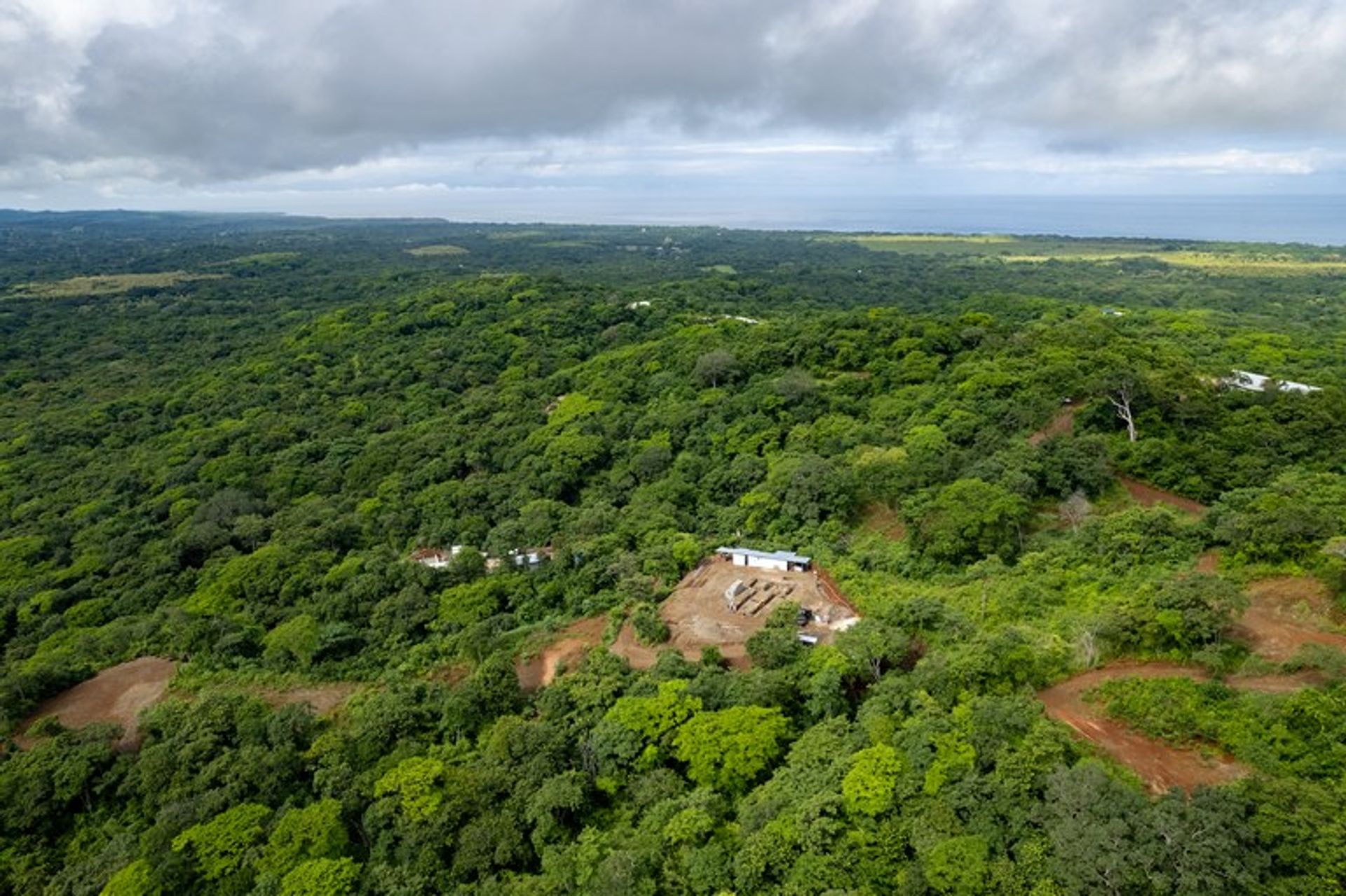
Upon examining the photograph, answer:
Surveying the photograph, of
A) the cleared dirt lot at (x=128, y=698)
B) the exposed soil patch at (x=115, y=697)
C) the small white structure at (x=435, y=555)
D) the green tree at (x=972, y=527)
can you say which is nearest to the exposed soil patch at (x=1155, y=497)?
the green tree at (x=972, y=527)

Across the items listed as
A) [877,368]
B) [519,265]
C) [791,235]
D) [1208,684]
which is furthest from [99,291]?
[791,235]

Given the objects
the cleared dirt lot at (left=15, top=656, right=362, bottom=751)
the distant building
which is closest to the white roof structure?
the distant building

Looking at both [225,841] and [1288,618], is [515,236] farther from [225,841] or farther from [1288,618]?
[1288,618]

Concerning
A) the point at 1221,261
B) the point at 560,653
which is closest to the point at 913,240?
the point at 1221,261

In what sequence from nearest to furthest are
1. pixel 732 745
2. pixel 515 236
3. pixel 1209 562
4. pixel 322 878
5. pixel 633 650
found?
A: 1. pixel 322 878
2. pixel 732 745
3. pixel 1209 562
4. pixel 633 650
5. pixel 515 236

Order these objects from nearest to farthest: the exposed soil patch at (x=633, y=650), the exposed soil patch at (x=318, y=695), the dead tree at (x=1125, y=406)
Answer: the exposed soil patch at (x=633, y=650) < the exposed soil patch at (x=318, y=695) < the dead tree at (x=1125, y=406)

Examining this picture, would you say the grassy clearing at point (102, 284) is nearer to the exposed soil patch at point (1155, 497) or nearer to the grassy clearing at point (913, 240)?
the exposed soil patch at point (1155, 497)
